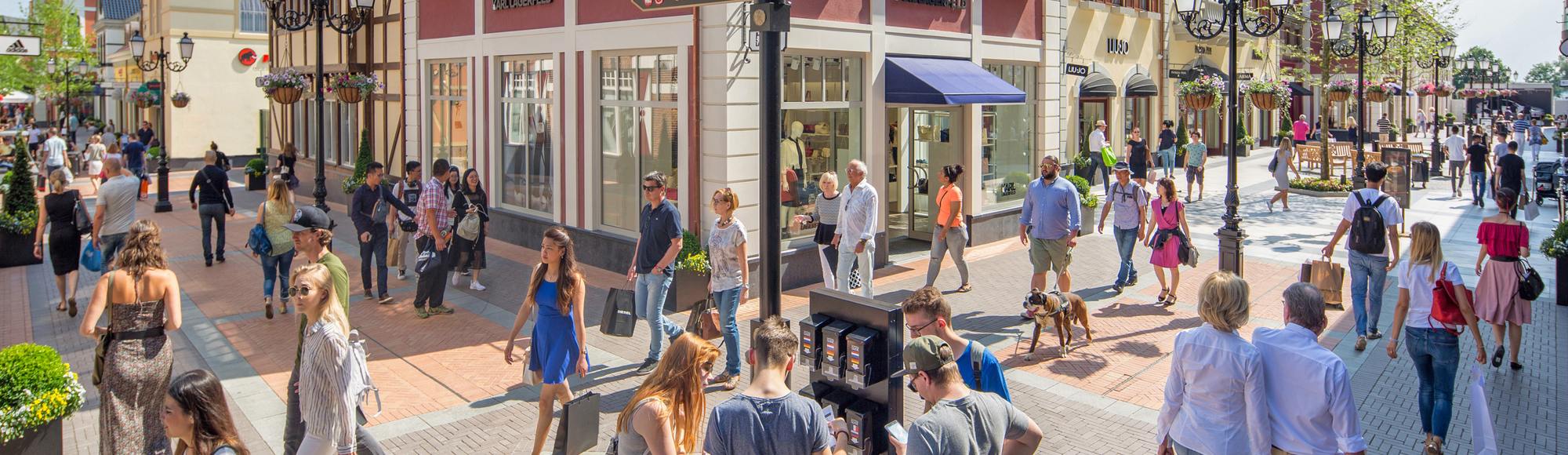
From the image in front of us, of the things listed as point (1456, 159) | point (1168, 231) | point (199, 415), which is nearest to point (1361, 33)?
point (1456, 159)

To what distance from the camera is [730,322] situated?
8.26m

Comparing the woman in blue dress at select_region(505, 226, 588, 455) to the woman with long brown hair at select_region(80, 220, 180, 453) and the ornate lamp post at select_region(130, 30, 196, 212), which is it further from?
the ornate lamp post at select_region(130, 30, 196, 212)

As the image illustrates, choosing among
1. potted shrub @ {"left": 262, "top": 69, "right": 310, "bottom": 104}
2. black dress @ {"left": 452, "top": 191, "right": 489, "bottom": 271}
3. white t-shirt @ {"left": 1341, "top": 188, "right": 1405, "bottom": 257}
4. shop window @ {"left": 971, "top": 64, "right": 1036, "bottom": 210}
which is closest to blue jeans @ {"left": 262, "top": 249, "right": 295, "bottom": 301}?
black dress @ {"left": 452, "top": 191, "right": 489, "bottom": 271}

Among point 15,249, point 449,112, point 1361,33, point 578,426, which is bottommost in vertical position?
point 578,426

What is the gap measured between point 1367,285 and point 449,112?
13.3m

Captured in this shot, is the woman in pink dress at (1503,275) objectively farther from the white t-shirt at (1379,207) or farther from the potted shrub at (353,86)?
the potted shrub at (353,86)

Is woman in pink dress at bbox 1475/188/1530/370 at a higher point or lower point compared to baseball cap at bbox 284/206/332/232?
lower

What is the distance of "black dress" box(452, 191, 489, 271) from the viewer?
1223cm

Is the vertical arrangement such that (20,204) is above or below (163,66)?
below

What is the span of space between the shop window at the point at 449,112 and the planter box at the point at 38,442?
35.2ft

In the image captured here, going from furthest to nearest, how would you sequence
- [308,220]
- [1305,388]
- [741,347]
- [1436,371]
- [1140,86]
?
1. [1140,86]
2. [741,347]
3. [308,220]
4. [1436,371]
5. [1305,388]

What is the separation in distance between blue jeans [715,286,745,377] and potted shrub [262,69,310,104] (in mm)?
13447

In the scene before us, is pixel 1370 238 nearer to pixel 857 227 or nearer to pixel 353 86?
pixel 857 227

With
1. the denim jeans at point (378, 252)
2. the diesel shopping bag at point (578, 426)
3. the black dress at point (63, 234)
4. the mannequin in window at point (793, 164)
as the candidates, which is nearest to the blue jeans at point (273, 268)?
the denim jeans at point (378, 252)
